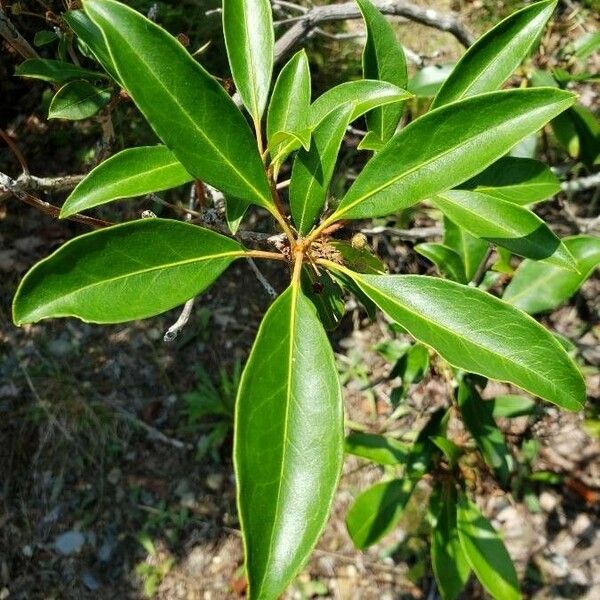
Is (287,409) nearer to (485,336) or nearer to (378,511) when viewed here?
(485,336)

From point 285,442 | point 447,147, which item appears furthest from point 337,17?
point 285,442

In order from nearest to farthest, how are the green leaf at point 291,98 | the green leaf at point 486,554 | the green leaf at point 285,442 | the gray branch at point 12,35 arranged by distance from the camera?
the green leaf at point 285,442, the green leaf at point 291,98, the gray branch at point 12,35, the green leaf at point 486,554

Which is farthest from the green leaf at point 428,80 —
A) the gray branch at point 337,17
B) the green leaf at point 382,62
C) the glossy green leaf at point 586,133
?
the green leaf at point 382,62

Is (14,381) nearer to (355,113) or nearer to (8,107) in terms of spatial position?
(8,107)

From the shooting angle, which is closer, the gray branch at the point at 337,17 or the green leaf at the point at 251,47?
the green leaf at the point at 251,47

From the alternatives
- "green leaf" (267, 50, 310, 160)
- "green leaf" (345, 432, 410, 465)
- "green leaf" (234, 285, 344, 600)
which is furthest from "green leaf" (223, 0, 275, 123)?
"green leaf" (345, 432, 410, 465)

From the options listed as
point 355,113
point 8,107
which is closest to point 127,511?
point 8,107

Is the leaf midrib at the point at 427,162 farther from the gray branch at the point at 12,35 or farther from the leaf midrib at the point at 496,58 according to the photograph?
the gray branch at the point at 12,35
